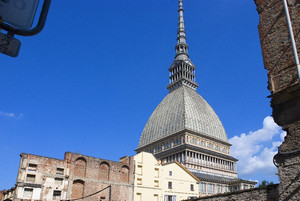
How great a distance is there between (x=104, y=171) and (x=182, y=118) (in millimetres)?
44488

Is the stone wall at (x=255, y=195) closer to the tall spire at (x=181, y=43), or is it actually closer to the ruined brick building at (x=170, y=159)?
the ruined brick building at (x=170, y=159)

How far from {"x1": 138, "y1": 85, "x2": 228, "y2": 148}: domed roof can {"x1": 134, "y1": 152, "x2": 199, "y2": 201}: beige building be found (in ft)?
102

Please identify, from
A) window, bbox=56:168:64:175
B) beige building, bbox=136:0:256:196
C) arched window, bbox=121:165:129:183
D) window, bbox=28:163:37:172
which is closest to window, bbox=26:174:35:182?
window, bbox=28:163:37:172

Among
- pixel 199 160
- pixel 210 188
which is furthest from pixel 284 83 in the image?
pixel 199 160

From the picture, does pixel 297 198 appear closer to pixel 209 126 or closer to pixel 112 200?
pixel 112 200

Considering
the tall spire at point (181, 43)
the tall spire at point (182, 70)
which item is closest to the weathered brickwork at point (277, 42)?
the tall spire at point (182, 70)

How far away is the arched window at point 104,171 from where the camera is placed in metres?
37.8

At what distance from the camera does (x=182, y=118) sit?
79375 millimetres

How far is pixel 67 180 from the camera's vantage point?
113 ft

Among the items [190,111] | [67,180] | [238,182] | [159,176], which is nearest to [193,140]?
[190,111]

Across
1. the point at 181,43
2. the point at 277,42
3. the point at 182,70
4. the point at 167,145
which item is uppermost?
the point at 181,43

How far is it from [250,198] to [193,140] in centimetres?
5772

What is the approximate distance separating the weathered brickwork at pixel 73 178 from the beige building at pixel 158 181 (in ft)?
5.16

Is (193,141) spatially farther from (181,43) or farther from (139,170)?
(181,43)
